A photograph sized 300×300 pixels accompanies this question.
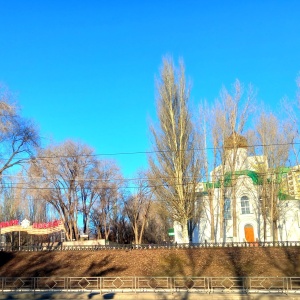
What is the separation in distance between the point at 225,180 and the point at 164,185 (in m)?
6.12

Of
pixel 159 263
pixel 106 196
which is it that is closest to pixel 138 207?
pixel 106 196

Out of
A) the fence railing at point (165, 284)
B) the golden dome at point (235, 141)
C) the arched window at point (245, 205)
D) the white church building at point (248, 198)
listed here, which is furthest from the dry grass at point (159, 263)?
the arched window at point (245, 205)

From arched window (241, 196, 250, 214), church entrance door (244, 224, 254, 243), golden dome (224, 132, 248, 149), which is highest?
golden dome (224, 132, 248, 149)

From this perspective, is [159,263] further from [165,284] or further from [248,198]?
[248,198]

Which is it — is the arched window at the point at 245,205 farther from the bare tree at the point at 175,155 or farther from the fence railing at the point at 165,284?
the fence railing at the point at 165,284

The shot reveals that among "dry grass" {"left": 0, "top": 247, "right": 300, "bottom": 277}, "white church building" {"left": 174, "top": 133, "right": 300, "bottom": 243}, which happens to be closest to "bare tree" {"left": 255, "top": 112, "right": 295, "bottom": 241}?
"white church building" {"left": 174, "top": 133, "right": 300, "bottom": 243}

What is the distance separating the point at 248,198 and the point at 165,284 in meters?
24.2

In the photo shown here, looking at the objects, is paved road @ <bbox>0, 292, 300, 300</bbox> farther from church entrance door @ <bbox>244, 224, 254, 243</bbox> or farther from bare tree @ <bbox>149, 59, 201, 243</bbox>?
church entrance door @ <bbox>244, 224, 254, 243</bbox>

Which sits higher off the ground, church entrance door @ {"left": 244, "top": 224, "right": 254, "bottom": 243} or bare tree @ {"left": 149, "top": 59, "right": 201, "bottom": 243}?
bare tree @ {"left": 149, "top": 59, "right": 201, "bottom": 243}

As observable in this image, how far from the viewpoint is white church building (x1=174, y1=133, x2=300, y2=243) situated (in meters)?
33.0

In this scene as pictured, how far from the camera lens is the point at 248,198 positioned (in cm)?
4047

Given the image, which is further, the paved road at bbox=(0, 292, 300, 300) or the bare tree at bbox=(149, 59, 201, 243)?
the bare tree at bbox=(149, 59, 201, 243)

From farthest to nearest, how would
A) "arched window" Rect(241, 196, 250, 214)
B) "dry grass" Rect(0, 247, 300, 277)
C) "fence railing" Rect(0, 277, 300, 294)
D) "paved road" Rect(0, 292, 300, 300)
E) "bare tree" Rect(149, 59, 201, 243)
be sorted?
"arched window" Rect(241, 196, 250, 214) < "bare tree" Rect(149, 59, 201, 243) < "dry grass" Rect(0, 247, 300, 277) < "fence railing" Rect(0, 277, 300, 294) < "paved road" Rect(0, 292, 300, 300)

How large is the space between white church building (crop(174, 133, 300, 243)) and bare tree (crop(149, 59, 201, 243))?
255 centimetres
